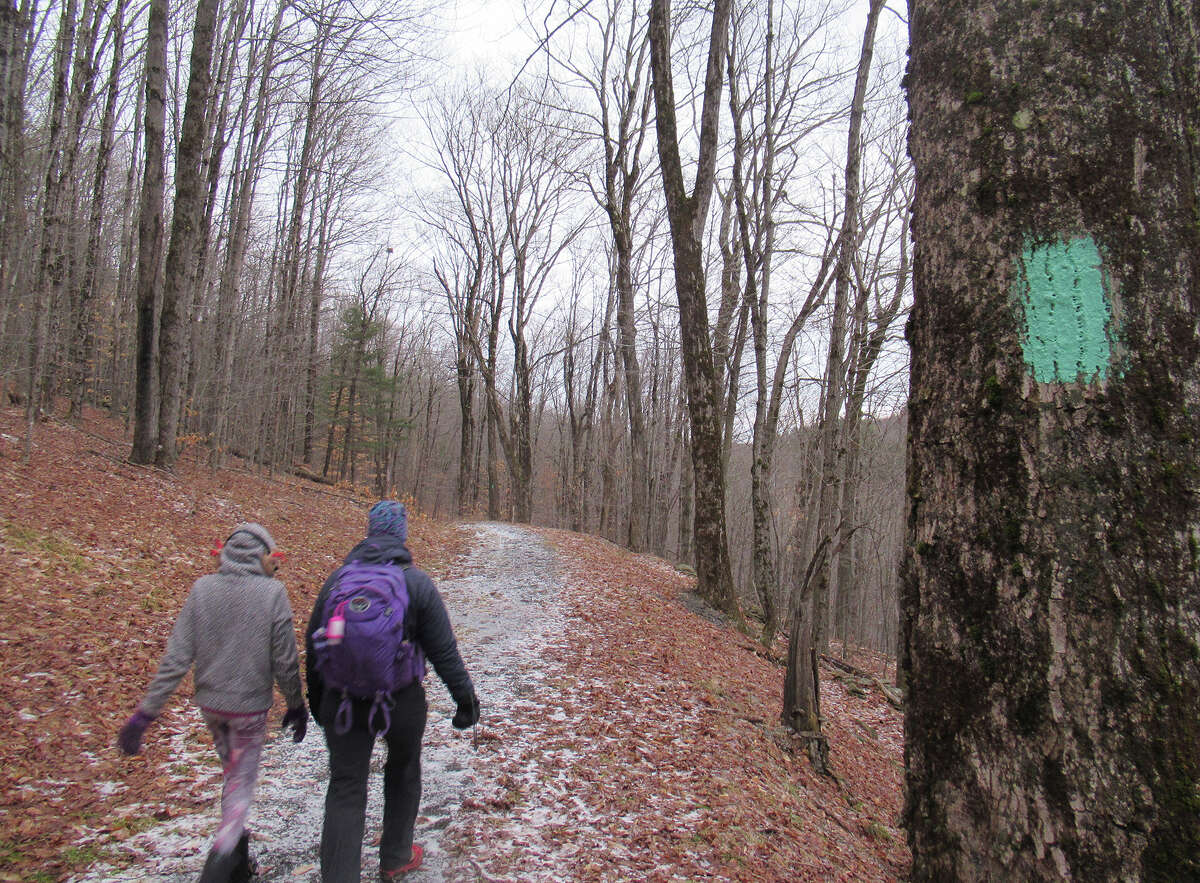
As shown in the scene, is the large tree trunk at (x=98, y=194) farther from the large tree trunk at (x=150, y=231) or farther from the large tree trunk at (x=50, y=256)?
the large tree trunk at (x=150, y=231)

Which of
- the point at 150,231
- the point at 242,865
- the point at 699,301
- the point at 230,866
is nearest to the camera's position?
the point at 230,866

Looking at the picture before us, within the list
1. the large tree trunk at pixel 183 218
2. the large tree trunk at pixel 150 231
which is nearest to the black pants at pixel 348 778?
the large tree trunk at pixel 150 231

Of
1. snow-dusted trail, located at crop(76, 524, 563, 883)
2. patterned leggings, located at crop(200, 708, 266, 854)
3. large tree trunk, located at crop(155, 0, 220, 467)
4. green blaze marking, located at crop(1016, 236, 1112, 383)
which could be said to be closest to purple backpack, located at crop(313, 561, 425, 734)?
patterned leggings, located at crop(200, 708, 266, 854)

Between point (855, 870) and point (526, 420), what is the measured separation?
19.6 metres

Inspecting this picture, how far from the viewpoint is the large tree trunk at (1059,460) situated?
3.93 ft

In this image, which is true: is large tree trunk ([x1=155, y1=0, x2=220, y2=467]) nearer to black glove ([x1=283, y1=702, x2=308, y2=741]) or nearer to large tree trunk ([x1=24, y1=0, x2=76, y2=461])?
large tree trunk ([x1=24, y1=0, x2=76, y2=461])

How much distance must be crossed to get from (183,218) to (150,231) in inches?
23.4

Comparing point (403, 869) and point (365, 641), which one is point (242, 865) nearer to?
point (403, 869)

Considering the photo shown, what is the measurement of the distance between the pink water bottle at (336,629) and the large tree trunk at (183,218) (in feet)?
34.3

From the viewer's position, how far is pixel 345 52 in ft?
26.9

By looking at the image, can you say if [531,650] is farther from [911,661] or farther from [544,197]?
[544,197]

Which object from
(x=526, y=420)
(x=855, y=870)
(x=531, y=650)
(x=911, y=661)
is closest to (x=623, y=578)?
(x=531, y=650)

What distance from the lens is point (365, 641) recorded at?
257 centimetres

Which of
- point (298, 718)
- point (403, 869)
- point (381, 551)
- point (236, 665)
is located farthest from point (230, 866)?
point (381, 551)
